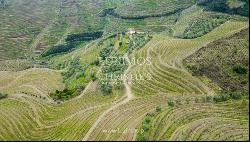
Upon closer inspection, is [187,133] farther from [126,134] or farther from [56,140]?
[56,140]

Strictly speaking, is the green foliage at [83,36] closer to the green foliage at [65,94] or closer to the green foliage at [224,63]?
the green foliage at [65,94]

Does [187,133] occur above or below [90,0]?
below

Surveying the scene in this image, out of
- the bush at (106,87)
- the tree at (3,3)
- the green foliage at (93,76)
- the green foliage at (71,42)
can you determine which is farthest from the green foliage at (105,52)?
the tree at (3,3)

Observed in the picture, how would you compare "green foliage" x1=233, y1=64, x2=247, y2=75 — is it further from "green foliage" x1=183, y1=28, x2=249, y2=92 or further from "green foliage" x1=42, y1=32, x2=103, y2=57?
"green foliage" x1=42, y1=32, x2=103, y2=57

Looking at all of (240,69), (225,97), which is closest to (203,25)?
(240,69)

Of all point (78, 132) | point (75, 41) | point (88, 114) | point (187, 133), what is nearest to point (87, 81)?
point (88, 114)

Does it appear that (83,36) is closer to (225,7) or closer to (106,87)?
(225,7)
